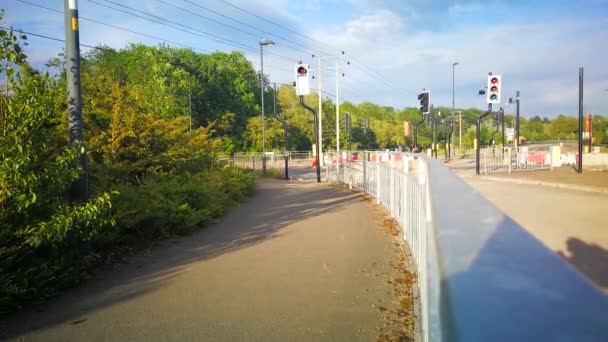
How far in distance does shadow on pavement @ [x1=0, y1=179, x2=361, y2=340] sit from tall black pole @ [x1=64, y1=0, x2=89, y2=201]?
116cm

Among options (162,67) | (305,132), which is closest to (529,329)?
(162,67)

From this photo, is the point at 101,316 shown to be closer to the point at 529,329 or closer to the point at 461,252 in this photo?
the point at 461,252

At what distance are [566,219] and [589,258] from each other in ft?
12.6

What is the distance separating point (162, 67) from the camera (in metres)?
45.0

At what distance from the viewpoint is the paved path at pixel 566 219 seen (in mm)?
7543

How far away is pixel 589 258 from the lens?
7617 millimetres

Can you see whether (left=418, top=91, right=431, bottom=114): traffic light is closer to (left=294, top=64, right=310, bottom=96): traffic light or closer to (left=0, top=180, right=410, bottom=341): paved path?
(left=294, top=64, right=310, bottom=96): traffic light

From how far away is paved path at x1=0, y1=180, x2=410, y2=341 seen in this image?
418 centimetres

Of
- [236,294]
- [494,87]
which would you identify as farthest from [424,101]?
[236,294]

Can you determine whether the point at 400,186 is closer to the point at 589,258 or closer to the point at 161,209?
the point at 589,258

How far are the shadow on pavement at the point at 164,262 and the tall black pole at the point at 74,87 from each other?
1163mm

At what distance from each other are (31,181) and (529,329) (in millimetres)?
4992

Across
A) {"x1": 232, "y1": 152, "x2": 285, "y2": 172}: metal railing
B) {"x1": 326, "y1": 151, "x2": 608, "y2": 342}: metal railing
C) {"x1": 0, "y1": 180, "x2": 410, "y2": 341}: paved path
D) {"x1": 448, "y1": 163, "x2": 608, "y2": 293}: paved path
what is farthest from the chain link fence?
{"x1": 326, "y1": 151, "x2": 608, "y2": 342}: metal railing

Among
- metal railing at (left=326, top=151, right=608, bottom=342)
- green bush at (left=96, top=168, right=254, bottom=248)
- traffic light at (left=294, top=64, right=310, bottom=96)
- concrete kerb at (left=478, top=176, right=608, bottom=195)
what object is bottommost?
concrete kerb at (left=478, top=176, right=608, bottom=195)
